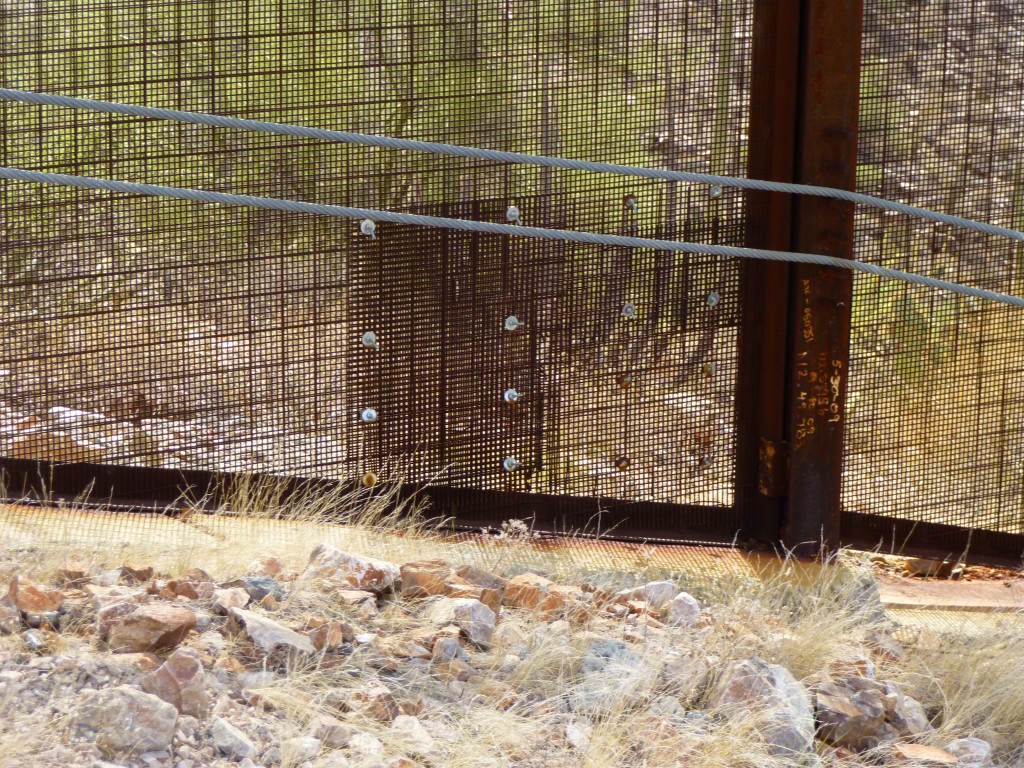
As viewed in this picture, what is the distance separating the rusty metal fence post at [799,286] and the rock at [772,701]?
102 cm

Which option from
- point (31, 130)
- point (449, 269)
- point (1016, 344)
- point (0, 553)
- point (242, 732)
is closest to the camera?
point (242, 732)

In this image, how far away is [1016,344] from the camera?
361 centimetres

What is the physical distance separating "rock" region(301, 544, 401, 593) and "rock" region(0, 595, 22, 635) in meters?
0.62

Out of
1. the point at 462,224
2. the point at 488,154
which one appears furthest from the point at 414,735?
the point at 488,154

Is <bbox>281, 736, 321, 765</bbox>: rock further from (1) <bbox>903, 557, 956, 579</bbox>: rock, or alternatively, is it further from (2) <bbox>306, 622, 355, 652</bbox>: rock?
(1) <bbox>903, 557, 956, 579</bbox>: rock

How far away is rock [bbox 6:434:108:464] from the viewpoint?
3.12 m

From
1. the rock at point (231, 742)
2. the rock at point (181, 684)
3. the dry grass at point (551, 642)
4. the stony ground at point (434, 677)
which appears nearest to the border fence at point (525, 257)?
the dry grass at point (551, 642)

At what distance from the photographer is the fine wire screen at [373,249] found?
9.98ft

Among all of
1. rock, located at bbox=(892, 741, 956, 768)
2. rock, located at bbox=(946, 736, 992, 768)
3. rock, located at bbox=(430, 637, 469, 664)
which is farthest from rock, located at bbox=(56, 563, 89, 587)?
rock, located at bbox=(946, 736, 992, 768)

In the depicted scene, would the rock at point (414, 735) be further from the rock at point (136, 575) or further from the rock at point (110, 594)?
the rock at point (136, 575)

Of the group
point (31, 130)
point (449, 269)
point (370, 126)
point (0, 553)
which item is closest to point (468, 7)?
point (370, 126)

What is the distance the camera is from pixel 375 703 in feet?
7.34

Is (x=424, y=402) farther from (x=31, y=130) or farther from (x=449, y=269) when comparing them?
(x=31, y=130)

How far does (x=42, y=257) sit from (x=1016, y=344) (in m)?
2.92
